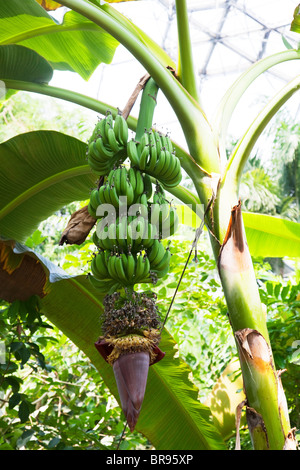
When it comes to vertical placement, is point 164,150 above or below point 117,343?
above

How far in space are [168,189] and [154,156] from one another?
1.14ft

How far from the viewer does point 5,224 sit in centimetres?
203

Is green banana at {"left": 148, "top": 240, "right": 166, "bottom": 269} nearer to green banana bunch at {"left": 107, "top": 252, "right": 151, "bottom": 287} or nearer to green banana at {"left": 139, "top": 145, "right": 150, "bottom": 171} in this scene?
green banana bunch at {"left": 107, "top": 252, "right": 151, "bottom": 287}

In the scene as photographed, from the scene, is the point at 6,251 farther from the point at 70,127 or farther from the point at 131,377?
the point at 70,127

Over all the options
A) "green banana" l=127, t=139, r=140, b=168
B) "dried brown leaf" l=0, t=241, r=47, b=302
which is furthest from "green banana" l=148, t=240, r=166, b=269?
"dried brown leaf" l=0, t=241, r=47, b=302

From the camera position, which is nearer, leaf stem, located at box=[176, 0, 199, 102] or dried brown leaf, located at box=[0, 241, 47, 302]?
leaf stem, located at box=[176, 0, 199, 102]

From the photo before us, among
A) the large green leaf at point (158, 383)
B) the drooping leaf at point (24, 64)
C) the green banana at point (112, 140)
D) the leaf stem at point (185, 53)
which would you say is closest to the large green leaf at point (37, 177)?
the drooping leaf at point (24, 64)

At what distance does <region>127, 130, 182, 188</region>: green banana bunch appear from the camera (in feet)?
3.91

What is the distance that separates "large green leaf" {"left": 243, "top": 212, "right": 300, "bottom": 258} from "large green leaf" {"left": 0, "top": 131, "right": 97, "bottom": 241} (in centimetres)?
67

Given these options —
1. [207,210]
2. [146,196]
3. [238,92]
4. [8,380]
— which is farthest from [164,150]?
[8,380]

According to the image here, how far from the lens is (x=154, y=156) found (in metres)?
1.20

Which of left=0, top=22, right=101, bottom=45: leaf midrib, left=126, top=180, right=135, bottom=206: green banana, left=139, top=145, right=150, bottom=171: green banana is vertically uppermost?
left=0, top=22, right=101, bottom=45: leaf midrib
